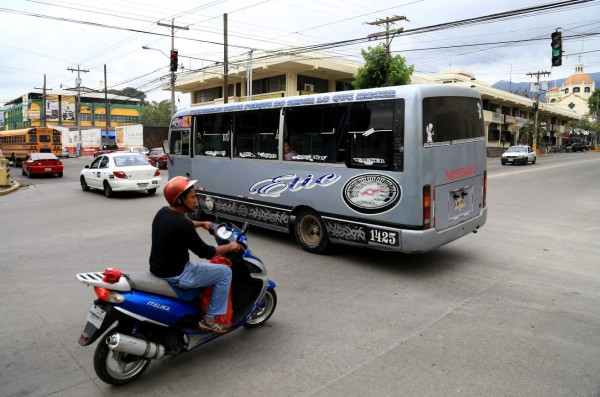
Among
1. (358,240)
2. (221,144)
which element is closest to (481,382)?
(358,240)

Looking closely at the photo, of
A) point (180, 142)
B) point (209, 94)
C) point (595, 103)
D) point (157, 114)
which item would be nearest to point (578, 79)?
point (595, 103)

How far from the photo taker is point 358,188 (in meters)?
6.70

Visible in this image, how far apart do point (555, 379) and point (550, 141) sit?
8807 centimetres

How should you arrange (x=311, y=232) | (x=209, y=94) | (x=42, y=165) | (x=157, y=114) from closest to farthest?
1. (x=311, y=232)
2. (x=42, y=165)
3. (x=209, y=94)
4. (x=157, y=114)

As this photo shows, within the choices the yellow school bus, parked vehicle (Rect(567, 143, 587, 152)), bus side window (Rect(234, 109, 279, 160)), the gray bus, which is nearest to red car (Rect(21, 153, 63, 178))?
the yellow school bus

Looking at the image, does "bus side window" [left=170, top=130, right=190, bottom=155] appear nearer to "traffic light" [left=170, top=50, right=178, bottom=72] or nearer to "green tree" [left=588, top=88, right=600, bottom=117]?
"traffic light" [left=170, top=50, right=178, bottom=72]

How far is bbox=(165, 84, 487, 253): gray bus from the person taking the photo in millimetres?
6121

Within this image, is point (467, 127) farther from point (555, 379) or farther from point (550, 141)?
point (550, 141)

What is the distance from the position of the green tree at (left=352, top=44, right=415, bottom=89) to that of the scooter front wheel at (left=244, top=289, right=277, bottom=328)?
856 inches

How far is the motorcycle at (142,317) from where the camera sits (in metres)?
3.36

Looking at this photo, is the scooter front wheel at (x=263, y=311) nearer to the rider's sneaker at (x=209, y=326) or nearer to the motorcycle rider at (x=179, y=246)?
the rider's sneaker at (x=209, y=326)

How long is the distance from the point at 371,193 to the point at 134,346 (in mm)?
4095

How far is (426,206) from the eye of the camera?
6.12 metres

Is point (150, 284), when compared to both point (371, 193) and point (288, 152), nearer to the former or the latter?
point (371, 193)
